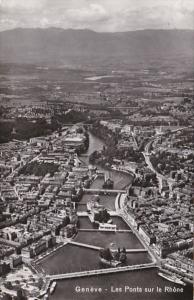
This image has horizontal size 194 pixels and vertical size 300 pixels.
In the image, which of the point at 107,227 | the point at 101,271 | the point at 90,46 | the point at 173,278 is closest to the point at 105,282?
the point at 101,271

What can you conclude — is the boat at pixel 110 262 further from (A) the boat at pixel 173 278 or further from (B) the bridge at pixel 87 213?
(B) the bridge at pixel 87 213

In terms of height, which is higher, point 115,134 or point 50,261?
point 115,134

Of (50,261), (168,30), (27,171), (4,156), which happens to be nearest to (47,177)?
(27,171)

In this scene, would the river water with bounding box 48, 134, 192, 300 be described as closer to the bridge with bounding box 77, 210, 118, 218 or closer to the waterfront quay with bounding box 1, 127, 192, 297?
the waterfront quay with bounding box 1, 127, 192, 297

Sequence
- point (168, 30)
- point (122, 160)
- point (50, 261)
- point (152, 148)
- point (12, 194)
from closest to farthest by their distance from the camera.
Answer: point (50, 261), point (168, 30), point (12, 194), point (122, 160), point (152, 148)

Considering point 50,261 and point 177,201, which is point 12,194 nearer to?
point 50,261

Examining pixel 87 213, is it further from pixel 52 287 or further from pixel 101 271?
pixel 52 287

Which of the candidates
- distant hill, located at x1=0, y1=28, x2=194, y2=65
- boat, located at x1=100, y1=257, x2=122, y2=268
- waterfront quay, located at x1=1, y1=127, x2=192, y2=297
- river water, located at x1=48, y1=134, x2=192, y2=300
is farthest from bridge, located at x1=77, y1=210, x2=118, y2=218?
distant hill, located at x1=0, y1=28, x2=194, y2=65

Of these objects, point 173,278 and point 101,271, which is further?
point 101,271

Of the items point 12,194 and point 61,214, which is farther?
point 12,194
